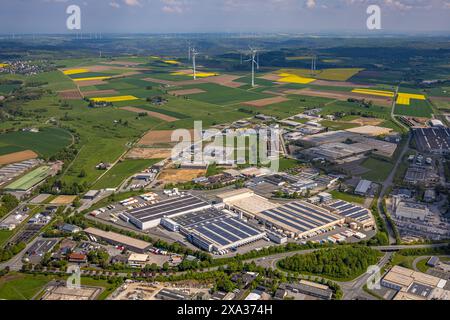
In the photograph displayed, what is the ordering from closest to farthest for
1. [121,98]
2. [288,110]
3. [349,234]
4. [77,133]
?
[349,234] < [77,133] < [288,110] < [121,98]

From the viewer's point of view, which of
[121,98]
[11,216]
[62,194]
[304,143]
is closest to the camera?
[11,216]

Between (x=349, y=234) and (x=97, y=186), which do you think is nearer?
(x=349, y=234)

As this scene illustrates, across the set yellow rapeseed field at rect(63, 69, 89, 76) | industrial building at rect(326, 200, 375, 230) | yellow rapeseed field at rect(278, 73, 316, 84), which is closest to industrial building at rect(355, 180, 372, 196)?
industrial building at rect(326, 200, 375, 230)

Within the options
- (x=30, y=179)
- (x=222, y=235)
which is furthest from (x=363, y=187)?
(x=30, y=179)

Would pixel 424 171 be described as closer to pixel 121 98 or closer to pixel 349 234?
pixel 349 234

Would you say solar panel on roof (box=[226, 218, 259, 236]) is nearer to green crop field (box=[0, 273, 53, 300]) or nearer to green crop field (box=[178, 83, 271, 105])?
green crop field (box=[0, 273, 53, 300])

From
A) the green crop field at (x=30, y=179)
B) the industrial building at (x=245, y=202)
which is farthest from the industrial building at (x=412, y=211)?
the green crop field at (x=30, y=179)

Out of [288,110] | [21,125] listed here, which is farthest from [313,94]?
[21,125]
